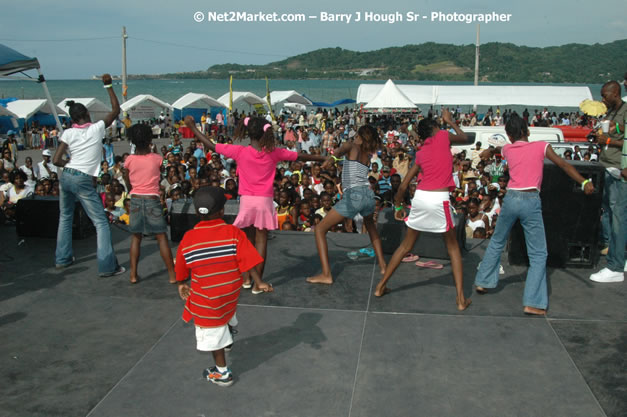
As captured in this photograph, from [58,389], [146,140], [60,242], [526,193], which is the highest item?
[146,140]

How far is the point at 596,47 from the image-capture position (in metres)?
118

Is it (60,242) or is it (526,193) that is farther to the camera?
(60,242)

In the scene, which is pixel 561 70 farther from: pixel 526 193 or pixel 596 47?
pixel 526 193

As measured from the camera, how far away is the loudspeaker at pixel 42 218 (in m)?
6.93

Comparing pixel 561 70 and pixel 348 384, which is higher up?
pixel 561 70

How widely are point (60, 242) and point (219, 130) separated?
27.8m

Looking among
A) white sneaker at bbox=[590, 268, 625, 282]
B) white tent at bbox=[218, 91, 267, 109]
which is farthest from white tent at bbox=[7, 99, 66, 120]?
white sneaker at bbox=[590, 268, 625, 282]

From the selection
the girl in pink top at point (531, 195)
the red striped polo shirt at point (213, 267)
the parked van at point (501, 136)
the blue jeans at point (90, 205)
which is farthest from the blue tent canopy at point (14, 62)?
the parked van at point (501, 136)

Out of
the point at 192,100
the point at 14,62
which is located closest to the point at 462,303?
the point at 14,62

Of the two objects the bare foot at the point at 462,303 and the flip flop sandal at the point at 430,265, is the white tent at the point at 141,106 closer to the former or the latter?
the flip flop sandal at the point at 430,265

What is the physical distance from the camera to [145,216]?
5.23 metres

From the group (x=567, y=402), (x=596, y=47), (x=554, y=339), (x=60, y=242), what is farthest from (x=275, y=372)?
(x=596, y=47)

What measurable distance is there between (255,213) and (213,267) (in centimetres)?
153

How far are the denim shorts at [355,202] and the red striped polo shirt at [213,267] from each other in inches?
68.1
